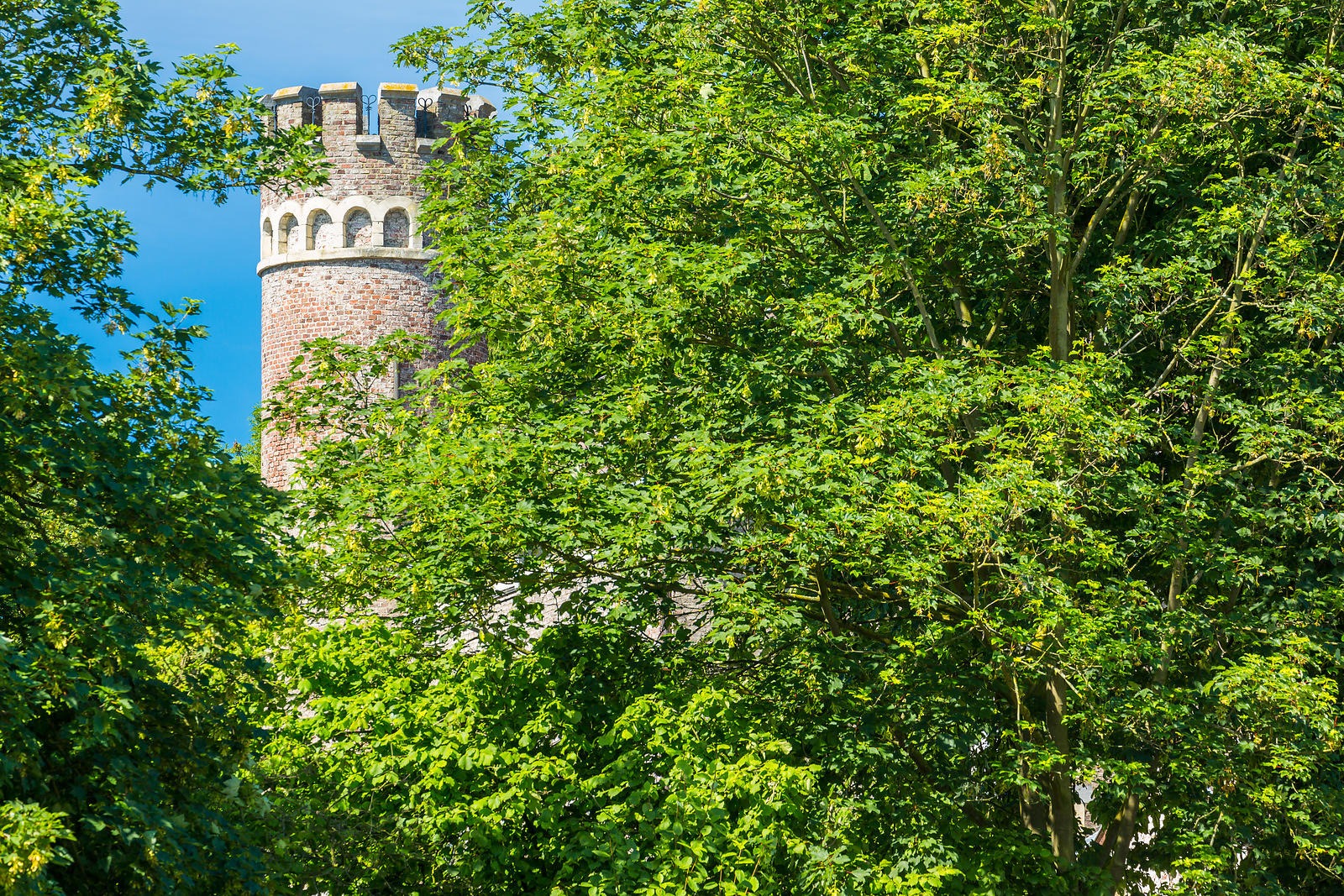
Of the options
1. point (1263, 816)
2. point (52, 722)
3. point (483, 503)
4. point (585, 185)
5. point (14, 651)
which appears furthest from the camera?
point (585, 185)

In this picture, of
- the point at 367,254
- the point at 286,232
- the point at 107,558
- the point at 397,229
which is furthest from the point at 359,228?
the point at 107,558

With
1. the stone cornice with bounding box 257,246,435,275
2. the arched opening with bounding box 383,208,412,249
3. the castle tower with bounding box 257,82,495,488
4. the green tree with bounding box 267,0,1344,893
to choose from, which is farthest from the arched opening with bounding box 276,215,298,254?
the green tree with bounding box 267,0,1344,893

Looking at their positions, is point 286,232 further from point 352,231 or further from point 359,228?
point 359,228

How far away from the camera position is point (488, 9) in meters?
15.9

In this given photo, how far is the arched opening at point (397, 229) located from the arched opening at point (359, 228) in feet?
0.94

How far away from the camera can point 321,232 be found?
27172 millimetres

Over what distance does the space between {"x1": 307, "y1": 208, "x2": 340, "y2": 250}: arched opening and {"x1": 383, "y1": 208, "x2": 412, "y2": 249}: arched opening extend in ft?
3.25

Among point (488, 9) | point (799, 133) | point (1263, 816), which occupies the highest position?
point (488, 9)

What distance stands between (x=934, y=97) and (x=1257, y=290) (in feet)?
10.5

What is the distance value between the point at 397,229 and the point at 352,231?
0.91m

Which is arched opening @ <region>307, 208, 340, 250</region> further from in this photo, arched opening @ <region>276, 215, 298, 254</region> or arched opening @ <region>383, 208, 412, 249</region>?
arched opening @ <region>383, 208, 412, 249</region>

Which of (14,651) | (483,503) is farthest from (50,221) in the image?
(483,503)

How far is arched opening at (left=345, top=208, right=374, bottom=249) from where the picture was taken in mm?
26969

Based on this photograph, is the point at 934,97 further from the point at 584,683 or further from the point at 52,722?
the point at 52,722
